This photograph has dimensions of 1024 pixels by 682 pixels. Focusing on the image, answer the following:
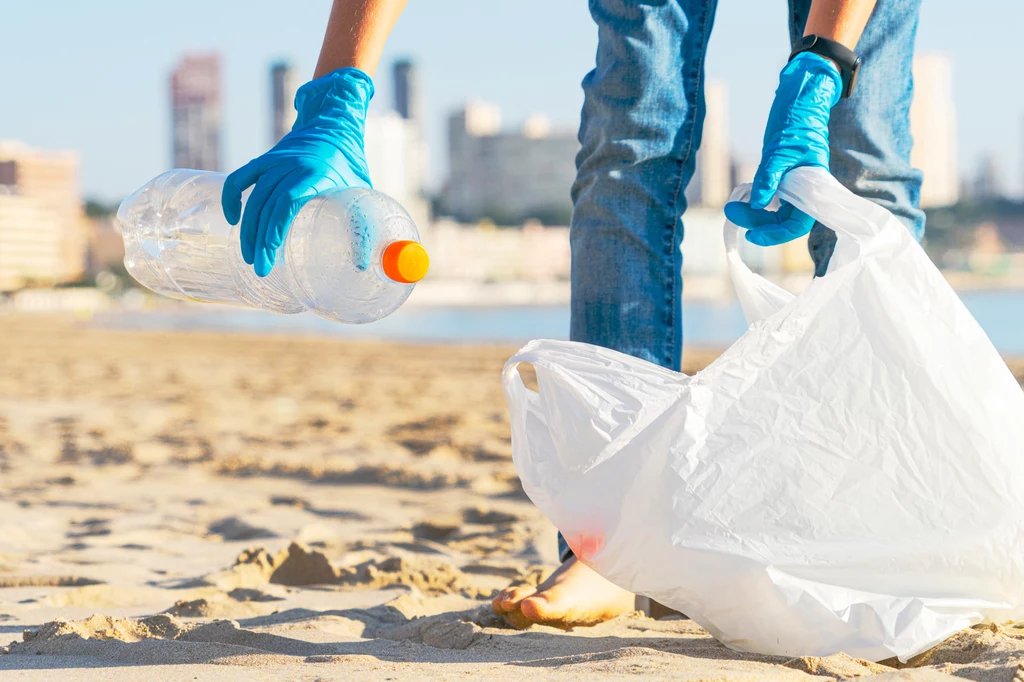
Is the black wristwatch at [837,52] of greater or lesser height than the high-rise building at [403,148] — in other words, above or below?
below

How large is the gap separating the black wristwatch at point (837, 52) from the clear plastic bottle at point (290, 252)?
532mm

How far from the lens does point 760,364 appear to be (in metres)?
1.12

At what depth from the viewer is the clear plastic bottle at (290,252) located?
Answer: 1.23m

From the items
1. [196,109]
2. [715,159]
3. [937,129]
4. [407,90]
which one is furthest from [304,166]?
[196,109]

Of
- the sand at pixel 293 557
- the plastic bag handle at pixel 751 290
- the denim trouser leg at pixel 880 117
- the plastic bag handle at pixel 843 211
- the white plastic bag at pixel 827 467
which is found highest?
the denim trouser leg at pixel 880 117

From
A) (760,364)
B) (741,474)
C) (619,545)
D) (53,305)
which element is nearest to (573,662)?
(619,545)

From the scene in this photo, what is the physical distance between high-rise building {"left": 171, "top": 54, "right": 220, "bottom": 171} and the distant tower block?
816 inches

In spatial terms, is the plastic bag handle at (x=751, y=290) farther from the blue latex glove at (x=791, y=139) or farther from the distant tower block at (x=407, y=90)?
the distant tower block at (x=407, y=90)

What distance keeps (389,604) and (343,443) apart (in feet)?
7.34

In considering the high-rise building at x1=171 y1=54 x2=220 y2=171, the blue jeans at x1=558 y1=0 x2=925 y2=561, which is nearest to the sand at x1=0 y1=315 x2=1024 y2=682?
the blue jeans at x1=558 y1=0 x2=925 y2=561

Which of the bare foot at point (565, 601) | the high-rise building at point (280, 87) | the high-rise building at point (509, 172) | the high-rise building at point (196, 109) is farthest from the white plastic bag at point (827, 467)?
the high-rise building at point (196, 109)

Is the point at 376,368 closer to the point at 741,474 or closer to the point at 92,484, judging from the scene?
the point at 92,484

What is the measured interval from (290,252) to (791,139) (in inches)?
25.2

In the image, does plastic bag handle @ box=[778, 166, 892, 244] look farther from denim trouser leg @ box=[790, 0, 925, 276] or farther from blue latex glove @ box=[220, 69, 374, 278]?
blue latex glove @ box=[220, 69, 374, 278]
